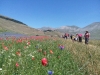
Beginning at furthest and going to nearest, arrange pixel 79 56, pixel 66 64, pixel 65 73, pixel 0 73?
pixel 79 56 < pixel 66 64 < pixel 65 73 < pixel 0 73

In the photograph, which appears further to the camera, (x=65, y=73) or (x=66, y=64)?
(x=66, y=64)

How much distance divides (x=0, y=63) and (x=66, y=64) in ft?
7.02

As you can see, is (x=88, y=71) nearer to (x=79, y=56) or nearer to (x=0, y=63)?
(x=79, y=56)

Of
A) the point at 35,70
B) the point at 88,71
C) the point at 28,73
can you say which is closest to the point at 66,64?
the point at 88,71

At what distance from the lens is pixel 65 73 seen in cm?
585

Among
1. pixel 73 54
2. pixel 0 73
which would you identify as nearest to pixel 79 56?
pixel 73 54

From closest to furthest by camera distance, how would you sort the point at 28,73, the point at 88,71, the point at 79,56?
the point at 28,73
the point at 88,71
the point at 79,56

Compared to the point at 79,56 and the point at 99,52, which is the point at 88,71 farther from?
the point at 99,52

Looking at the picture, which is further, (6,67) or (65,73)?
(65,73)

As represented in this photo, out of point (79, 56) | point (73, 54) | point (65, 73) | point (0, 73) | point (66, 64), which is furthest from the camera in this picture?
point (73, 54)

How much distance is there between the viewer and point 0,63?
Answer: 5691 millimetres

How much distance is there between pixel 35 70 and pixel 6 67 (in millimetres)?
629

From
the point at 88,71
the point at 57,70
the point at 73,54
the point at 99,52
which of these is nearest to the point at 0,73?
the point at 57,70

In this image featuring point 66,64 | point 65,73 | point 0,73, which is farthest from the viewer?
point 66,64
